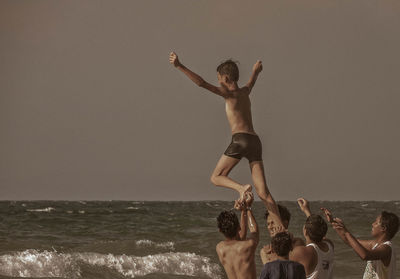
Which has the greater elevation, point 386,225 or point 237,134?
point 237,134

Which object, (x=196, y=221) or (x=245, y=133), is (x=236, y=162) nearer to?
(x=245, y=133)

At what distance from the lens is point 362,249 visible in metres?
6.59

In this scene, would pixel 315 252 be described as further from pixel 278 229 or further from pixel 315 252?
pixel 278 229

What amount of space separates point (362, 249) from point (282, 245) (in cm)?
68

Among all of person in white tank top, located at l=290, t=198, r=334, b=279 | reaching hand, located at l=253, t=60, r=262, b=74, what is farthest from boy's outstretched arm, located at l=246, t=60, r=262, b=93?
person in white tank top, located at l=290, t=198, r=334, b=279

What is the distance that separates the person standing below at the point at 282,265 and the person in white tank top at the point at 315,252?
472mm

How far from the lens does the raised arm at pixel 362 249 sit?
253 inches

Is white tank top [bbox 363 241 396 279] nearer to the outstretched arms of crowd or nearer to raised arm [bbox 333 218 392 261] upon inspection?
raised arm [bbox 333 218 392 261]

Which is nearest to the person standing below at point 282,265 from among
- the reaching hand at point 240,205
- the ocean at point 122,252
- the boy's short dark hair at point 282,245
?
the boy's short dark hair at point 282,245

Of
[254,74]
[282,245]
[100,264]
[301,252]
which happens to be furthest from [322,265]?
[100,264]

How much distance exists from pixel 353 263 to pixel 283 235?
1876cm

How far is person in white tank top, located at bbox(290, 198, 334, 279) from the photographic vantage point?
693cm

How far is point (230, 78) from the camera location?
28.0 feet

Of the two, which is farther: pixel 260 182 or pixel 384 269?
pixel 260 182
